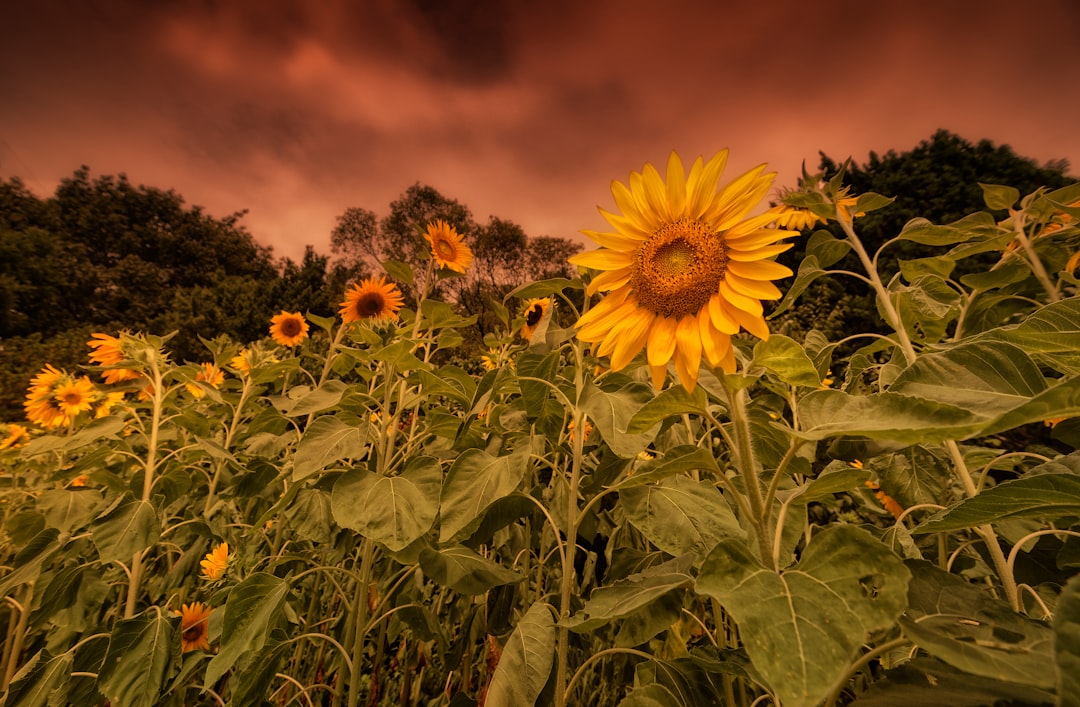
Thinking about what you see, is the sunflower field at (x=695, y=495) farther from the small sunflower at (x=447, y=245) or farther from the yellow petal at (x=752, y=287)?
the small sunflower at (x=447, y=245)

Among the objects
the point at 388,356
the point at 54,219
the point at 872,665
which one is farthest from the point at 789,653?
the point at 54,219

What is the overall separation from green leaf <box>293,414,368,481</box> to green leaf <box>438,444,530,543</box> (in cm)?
27

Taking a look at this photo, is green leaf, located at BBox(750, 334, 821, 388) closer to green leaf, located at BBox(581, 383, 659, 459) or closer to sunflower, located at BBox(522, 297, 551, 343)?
green leaf, located at BBox(581, 383, 659, 459)

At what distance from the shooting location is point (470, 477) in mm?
914

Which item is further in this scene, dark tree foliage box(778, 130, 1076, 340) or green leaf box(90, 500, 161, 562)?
dark tree foliage box(778, 130, 1076, 340)

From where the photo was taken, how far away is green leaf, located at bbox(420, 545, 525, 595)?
0.92 metres

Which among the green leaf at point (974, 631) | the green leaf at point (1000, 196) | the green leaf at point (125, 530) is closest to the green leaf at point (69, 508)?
the green leaf at point (125, 530)

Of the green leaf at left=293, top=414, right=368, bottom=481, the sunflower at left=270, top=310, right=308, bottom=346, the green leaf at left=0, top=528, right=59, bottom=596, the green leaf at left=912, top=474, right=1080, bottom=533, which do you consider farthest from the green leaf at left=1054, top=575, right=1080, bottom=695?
the sunflower at left=270, top=310, right=308, bottom=346

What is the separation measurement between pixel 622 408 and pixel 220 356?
5.60 feet

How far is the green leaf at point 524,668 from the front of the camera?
718 millimetres

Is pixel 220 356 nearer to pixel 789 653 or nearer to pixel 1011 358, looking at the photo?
pixel 789 653

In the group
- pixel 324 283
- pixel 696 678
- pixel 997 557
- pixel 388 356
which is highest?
pixel 324 283

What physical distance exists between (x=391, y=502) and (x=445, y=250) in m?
1.24

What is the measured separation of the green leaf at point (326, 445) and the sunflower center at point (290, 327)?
2.55 metres
